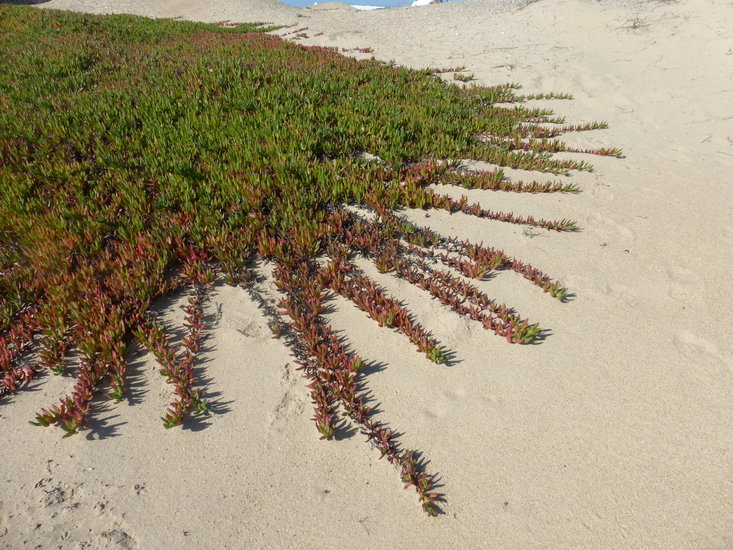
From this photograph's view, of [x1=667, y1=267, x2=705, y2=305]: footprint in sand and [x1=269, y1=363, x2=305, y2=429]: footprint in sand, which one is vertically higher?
[x1=667, y1=267, x2=705, y2=305]: footprint in sand

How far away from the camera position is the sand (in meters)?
2.59

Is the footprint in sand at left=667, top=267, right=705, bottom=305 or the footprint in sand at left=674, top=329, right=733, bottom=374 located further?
the footprint in sand at left=667, top=267, right=705, bottom=305

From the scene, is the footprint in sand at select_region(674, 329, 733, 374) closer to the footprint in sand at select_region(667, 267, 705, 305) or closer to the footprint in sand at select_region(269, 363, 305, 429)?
the footprint in sand at select_region(667, 267, 705, 305)

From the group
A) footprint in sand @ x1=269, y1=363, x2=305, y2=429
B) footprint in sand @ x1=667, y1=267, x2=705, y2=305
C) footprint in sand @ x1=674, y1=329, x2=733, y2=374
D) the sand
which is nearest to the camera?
the sand

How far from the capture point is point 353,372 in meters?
3.48

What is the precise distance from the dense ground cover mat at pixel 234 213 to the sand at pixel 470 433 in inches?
6.9

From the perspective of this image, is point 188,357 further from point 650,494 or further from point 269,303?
point 650,494

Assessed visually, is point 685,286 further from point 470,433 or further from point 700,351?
point 470,433

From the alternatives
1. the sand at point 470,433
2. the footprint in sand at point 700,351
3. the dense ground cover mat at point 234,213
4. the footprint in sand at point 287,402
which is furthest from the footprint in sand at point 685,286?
the footprint in sand at point 287,402

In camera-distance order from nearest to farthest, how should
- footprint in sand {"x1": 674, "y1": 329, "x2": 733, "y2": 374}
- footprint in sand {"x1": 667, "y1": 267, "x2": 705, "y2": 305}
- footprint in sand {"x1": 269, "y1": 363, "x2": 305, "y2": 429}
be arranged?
footprint in sand {"x1": 269, "y1": 363, "x2": 305, "y2": 429}, footprint in sand {"x1": 674, "y1": 329, "x2": 733, "y2": 374}, footprint in sand {"x1": 667, "y1": 267, "x2": 705, "y2": 305}

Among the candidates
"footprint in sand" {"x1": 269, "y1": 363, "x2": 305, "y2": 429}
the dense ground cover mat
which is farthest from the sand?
the dense ground cover mat

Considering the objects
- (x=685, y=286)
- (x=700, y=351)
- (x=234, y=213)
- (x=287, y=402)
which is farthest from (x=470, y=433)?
(x=234, y=213)

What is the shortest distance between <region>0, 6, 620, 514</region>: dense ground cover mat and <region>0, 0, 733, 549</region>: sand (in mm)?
175

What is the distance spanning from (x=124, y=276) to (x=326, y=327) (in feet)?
6.84
